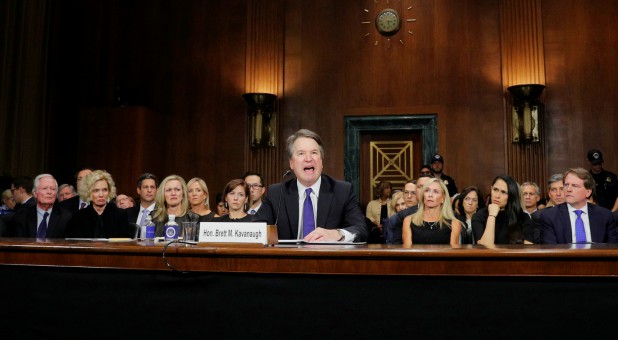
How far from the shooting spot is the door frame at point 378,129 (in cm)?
803

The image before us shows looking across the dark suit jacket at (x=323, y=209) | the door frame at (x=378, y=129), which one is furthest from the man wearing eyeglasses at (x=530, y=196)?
the dark suit jacket at (x=323, y=209)

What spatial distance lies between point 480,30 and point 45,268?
6971 millimetres

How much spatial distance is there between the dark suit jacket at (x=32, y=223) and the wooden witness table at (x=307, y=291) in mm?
2045

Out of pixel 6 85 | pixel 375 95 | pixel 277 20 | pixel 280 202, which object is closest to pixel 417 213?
pixel 280 202

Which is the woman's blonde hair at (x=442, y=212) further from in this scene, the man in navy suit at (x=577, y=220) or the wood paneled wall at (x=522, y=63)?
the wood paneled wall at (x=522, y=63)

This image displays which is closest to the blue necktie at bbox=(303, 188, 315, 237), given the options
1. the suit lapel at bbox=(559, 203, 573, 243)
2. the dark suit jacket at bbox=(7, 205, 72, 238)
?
A: the suit lapel at bbox=(559, 203, 573, 243)

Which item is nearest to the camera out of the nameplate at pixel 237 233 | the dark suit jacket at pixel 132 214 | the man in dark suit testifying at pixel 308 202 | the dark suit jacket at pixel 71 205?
the nameplate at pixel 237 233

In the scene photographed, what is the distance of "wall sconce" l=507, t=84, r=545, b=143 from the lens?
24.5ft

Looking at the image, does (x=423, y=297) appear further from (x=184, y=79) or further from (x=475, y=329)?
(x=184, y=79)

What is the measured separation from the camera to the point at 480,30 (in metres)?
7.97

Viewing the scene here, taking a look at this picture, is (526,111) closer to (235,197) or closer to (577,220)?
(577,220)

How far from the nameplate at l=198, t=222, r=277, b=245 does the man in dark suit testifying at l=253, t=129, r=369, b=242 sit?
90 cm

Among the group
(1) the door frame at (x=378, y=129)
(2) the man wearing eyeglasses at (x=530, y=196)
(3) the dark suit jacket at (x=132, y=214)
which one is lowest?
(3) the dark suit jacket at (x=132, y=214)

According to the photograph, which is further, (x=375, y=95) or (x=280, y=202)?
(x=375, y=95)
